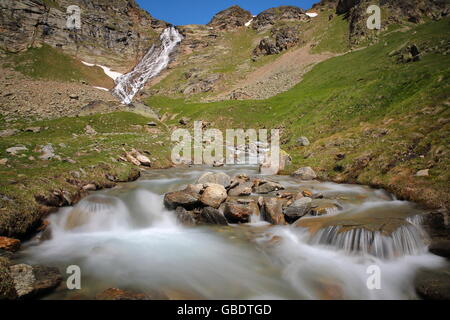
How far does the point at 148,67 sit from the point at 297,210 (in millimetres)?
117171

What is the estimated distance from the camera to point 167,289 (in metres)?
7.68

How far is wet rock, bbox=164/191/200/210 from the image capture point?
13102mm

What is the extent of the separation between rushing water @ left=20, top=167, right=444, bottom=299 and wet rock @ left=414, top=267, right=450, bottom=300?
0.25 m

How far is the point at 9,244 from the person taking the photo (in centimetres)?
885

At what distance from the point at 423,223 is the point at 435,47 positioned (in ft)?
121

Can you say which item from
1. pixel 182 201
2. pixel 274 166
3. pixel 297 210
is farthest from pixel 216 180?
pixel 274 166

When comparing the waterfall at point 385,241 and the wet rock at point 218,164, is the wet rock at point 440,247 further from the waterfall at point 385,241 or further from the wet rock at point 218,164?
the wet rock at point 218,164

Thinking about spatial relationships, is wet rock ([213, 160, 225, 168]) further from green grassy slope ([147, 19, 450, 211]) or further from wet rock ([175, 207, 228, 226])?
wet rock ([175, 207, 228, 226])

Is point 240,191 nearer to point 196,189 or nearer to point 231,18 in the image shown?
point 196,189

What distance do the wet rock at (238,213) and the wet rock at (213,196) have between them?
0.62 m

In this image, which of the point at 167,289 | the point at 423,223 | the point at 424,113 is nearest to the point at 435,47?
the point at 424,113

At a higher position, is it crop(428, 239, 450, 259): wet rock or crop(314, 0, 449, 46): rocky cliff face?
crop(314, 0, 449, 46): rocky cliff face

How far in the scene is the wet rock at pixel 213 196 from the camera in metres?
12.9

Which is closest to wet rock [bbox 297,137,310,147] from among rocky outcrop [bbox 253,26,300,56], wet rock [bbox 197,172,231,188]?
wet rock [bbox 197,172,231,188]
